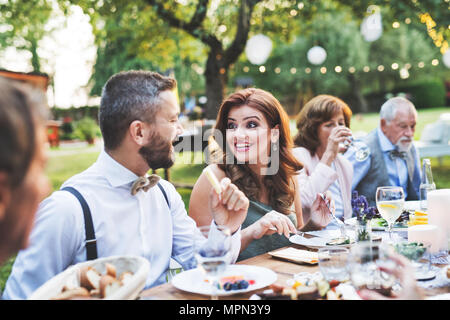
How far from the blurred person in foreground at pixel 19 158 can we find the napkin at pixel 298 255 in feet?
4.11

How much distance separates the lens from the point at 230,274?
1.73 metres

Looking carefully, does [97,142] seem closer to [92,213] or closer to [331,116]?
[331,116]

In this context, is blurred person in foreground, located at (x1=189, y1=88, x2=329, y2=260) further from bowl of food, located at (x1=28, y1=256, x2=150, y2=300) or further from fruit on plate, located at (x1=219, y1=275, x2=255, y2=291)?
bowl of food, located at (x1=28, y1=256, x2=150, y2=300)

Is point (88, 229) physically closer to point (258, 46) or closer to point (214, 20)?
point (258, 46)

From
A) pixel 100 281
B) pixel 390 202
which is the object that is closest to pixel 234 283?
pixel 100 281

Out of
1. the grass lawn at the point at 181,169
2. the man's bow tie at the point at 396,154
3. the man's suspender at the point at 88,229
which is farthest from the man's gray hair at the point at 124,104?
the grass lawn at the point at 181,169

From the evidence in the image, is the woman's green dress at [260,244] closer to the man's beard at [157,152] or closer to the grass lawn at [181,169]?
the man's beard at [157,152]

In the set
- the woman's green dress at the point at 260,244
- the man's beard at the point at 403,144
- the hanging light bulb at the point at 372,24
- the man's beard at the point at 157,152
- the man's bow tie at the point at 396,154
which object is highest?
the hanging light bulb at the point at 372,24

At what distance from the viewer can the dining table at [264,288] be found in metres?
1.53

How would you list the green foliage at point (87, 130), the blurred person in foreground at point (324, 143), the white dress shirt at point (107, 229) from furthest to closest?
the green foliage at point (87, 130) → the blurred person in foreground at point (324, 143) → the white dress shirt at point (107, 229)

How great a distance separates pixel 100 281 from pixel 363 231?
1303mm

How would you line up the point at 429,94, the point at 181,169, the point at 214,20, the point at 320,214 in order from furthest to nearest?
the point at 429,94 < the point at 181,169 < the point at 214,20 < the point at 320,214

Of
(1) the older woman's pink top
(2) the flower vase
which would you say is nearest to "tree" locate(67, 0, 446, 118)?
(1) the older woman's pink top

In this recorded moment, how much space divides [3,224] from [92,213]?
1043 mm
